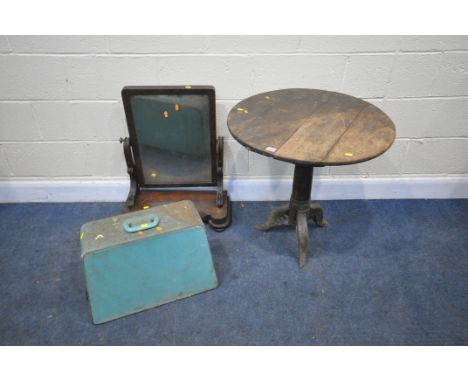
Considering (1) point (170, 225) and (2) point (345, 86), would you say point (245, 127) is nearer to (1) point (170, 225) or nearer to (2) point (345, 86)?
(1) point (170, 225)

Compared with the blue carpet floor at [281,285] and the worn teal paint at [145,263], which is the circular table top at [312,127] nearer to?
the worn teal paint at [145,263]

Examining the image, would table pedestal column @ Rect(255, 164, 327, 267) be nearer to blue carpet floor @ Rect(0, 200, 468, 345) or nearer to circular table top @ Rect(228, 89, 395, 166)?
blue carpet floor @ Rect(0, 200, 468, 345)

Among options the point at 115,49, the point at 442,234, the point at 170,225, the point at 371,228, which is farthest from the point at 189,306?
the point at 442,234

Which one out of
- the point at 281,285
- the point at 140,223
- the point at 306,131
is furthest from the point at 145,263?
the point at 306,131

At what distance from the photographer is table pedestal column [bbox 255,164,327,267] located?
176 cm

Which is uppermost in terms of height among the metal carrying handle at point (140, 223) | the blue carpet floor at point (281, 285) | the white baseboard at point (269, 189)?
the metal carrying handle at point (140, 223)

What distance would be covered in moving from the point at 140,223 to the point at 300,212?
804 mm

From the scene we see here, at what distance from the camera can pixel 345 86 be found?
192cm

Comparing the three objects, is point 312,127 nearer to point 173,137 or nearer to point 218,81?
point 218,81

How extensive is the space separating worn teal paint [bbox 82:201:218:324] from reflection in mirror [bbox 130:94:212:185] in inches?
17.1

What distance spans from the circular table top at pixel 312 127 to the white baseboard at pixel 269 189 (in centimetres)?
61

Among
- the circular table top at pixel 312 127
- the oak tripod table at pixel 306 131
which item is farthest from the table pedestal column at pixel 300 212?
the circular table top at pixel 312 127

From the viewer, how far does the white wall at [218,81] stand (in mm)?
1801

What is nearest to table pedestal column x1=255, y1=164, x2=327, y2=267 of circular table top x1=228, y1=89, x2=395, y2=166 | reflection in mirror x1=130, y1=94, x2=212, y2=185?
circular table top x1=228, y1=89, x2=395, y2=166
